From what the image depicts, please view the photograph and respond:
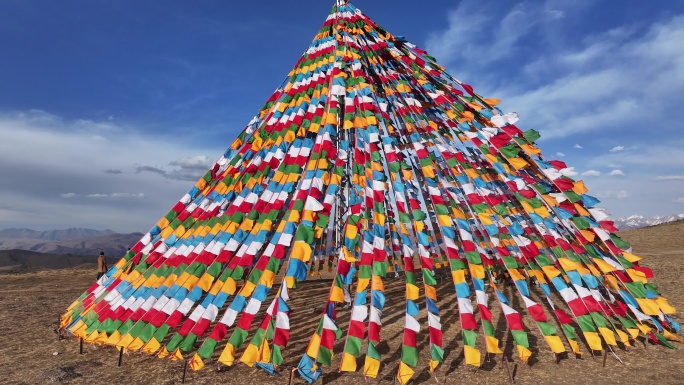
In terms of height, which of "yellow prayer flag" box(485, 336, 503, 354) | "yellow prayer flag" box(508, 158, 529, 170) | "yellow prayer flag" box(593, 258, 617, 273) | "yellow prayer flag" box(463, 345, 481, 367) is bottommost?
"yellow prayer flag" box(463, 345, 481, 367)

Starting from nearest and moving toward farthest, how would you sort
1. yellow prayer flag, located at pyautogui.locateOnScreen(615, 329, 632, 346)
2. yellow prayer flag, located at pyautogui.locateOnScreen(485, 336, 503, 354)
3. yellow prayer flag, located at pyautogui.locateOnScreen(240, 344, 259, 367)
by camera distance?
yellow prayer flag, located at pyautogui.locateOnScreen(240, 344, 259, 367) < yellow prayer flag, located at pyautogui.locateOnScreen(485, 336, 503, 354) < yellow prayer flag, located at pyautogui.locateOnScreen(615, 329, 632, 346)

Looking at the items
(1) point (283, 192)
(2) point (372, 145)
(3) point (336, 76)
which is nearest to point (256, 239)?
(1) point (283, 192)

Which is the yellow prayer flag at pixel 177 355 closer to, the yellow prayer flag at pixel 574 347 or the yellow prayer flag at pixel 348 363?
the yellow prayer flag at pixel 348 363

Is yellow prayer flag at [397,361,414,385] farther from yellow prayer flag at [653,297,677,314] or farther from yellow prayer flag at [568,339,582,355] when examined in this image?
yellow prayer flag at [653,297,677,314]

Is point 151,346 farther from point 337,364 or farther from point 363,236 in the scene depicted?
point 363,236

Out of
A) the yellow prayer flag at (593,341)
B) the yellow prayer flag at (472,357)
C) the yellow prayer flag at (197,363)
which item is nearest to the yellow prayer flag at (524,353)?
the yellow prayer flag at (472,357)

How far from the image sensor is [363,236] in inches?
292

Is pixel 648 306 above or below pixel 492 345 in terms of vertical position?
above

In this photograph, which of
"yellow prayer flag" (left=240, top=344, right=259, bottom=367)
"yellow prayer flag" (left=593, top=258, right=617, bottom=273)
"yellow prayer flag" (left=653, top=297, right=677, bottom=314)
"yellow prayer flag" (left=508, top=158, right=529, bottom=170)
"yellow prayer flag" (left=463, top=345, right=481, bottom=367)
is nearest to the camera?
"yellow prayer flag" (left=463, top=345, right=481, bottom=367)

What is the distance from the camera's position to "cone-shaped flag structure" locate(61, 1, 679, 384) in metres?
6.84

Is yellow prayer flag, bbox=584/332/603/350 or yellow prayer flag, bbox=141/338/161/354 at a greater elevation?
yellow prayer flag, bbox=584/332/603/350

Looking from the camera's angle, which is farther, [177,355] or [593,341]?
[177,355]

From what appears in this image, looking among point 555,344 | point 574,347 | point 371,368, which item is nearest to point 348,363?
point 371,368

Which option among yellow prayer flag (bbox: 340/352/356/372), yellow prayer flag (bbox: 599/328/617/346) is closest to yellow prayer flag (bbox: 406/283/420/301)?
yellow prayer flag (bbox: 340/352/356/372)
